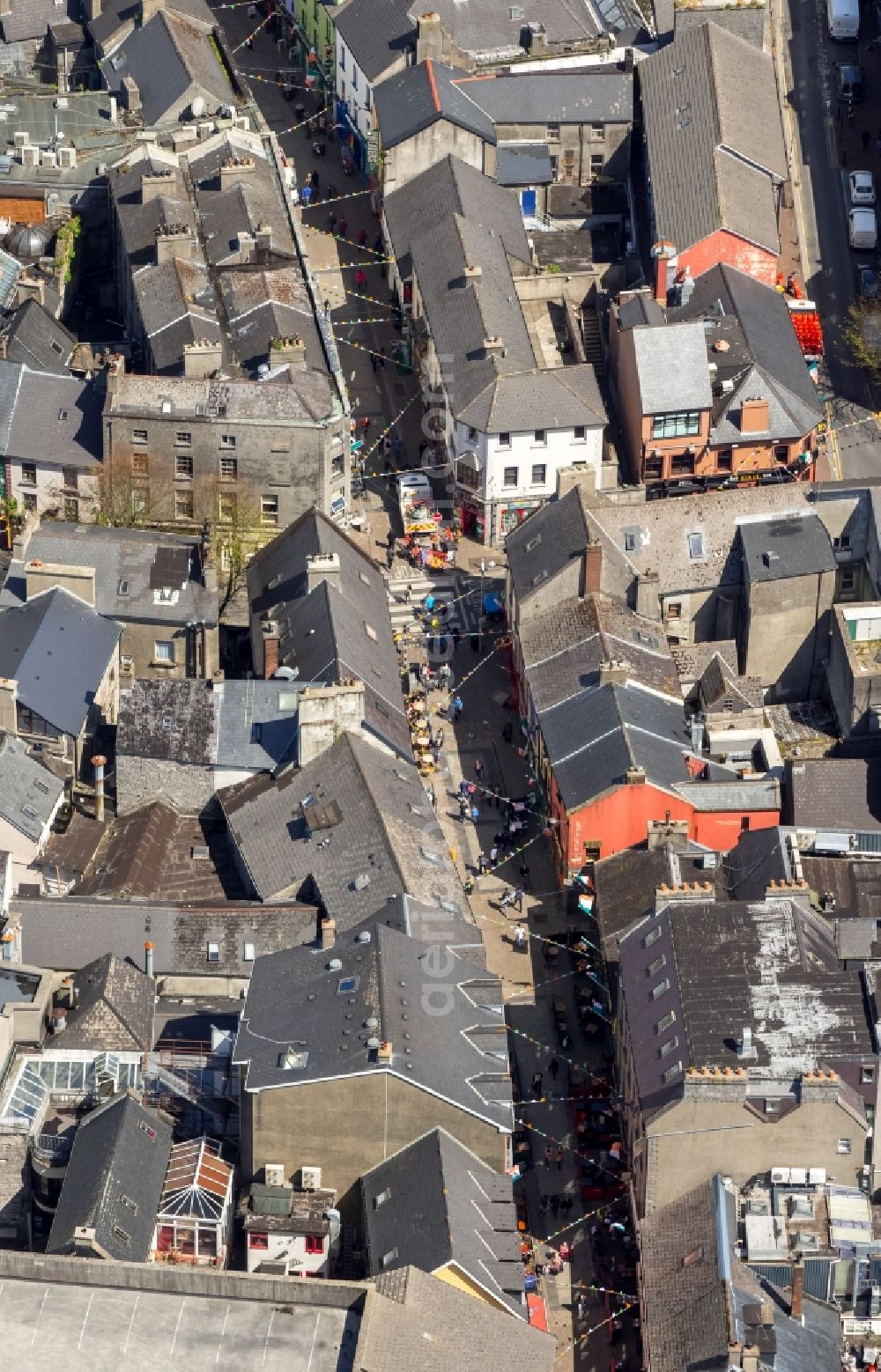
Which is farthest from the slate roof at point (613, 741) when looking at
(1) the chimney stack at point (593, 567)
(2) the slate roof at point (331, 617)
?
(2) the slate roof at point (331, 617)

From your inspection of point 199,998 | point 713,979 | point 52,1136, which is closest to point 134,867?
point 199,998

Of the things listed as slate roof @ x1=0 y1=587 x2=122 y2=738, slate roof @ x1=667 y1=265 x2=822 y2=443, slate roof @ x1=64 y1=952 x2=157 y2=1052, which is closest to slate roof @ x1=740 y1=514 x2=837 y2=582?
slate roof @ x1=667 y1=265 x2=822 y2=443

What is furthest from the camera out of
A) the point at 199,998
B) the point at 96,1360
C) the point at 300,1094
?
the point at 199,998

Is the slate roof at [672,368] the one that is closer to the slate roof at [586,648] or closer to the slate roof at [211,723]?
the slate roof at [586,648]

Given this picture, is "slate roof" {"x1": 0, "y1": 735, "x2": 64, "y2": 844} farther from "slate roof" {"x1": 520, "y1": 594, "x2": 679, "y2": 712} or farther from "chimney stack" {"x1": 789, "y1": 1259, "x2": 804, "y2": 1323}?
"chimney stack" {"x1": 789, "y1": 1259, "x2": 804, "y2": 1323}

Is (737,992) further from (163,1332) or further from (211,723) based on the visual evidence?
(211,723)

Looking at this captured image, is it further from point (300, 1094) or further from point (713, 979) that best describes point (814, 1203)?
point (300, 1094)
